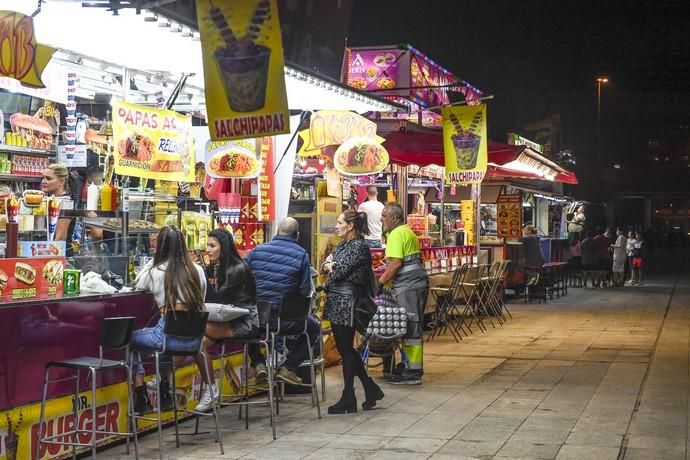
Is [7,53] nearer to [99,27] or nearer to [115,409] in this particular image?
[99,27]

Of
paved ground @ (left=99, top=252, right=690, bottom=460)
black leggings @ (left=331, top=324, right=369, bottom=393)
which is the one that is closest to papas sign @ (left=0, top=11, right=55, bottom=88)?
paved ground @ (left=99, top=252, right=690, bottom=460)

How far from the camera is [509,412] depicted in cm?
810

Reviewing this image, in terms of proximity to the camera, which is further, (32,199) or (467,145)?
A: (467,145)

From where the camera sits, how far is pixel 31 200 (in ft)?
24.1

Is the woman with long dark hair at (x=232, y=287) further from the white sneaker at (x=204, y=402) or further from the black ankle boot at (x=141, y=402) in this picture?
the black ankle boot at (x=141, y=402)

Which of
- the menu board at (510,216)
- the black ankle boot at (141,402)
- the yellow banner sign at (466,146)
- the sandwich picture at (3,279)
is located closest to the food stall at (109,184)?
the sandwich picture at (3,279)

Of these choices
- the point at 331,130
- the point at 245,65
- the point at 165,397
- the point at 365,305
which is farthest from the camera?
the point at 331,130

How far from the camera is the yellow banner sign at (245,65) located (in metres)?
6.53

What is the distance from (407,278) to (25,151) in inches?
168

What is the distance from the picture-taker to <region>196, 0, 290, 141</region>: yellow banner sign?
21.4ft

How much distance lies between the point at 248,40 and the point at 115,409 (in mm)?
2874

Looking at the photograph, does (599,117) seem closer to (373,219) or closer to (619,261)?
(619,261)

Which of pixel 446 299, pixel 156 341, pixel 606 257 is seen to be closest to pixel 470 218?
pixel 446 299

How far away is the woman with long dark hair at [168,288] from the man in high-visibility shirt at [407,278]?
2.78 m
